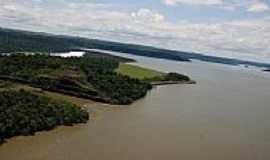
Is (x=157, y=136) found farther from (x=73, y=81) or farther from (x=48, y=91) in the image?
(x=73, y=81)

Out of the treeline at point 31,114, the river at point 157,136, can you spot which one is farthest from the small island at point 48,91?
the river at point 157,136

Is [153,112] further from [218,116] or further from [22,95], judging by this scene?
[22,95]

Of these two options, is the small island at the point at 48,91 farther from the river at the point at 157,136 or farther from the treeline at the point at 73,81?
the river at the point at 157,136

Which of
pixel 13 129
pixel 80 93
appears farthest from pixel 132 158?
pixel 80 93

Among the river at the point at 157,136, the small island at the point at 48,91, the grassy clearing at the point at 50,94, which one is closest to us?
the river at the point at 157,136

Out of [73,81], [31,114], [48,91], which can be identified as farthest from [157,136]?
[73,81]

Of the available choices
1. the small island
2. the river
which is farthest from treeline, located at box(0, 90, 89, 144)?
the river

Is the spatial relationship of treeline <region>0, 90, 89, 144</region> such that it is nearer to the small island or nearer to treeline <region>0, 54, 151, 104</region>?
the small island
